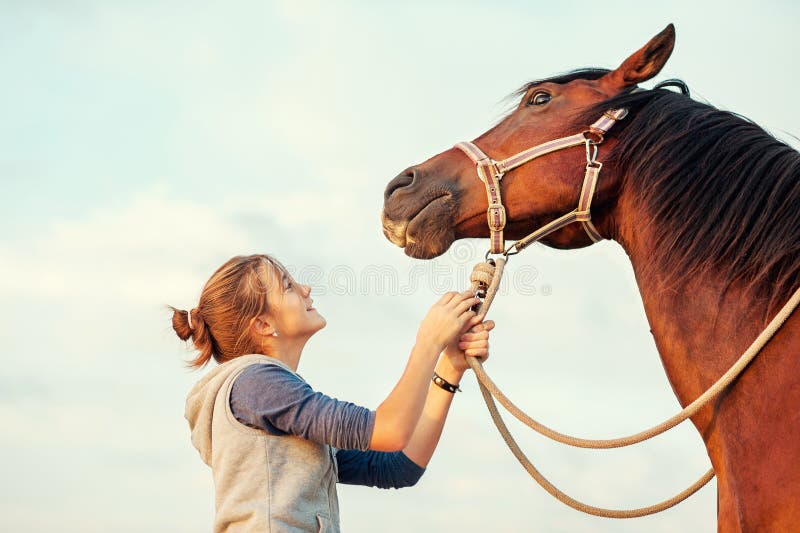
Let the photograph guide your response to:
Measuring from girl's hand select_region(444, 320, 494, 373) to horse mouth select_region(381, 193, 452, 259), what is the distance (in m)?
0.42

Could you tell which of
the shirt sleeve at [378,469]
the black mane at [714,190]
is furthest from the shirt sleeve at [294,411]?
the black mane at [714,190]

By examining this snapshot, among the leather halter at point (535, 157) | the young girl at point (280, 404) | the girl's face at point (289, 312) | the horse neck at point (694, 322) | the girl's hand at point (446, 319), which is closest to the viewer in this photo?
the horse neck at point (694, 322)

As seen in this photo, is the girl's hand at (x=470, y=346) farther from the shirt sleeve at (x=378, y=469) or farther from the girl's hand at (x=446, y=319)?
the shirt sleeve at (x=378, y=469)

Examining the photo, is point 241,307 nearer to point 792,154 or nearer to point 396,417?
point 396,417

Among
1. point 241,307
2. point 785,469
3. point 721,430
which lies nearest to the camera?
point 785,469

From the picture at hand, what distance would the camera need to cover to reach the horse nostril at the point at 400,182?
145 inches

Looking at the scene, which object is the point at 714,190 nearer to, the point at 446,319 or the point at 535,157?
the point at 535,157

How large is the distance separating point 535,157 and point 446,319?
2.78 ft

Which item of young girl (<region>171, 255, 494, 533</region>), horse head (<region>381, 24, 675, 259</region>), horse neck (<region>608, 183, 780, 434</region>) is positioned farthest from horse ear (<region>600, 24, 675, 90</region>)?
young girl (<region>171, 255, 494, 533</region>)

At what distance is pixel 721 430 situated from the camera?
9.37 feet

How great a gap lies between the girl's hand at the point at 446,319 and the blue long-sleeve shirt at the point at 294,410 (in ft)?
1.14

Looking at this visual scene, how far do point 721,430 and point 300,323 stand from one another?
1.69 m

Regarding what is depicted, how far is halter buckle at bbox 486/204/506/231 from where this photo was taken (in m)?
3.49

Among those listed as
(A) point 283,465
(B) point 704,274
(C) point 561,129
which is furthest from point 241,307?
(B) point 704,274
